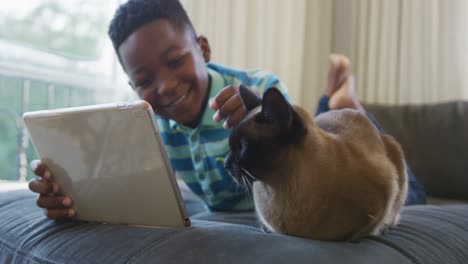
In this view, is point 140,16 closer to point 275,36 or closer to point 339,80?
point 339,80

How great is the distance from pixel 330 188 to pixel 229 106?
0.27 m

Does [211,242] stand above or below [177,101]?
below

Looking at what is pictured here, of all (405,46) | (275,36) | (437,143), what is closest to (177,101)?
(437,143)

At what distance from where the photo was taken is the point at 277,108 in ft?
2.28

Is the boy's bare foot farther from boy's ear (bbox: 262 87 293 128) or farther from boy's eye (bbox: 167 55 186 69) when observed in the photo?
boy's ear (bbox: 262 87 293 128)

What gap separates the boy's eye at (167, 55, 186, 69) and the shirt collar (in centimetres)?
15

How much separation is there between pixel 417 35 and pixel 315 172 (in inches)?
70.5

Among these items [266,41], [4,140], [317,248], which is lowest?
[4,140]

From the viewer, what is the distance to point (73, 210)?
93 cm

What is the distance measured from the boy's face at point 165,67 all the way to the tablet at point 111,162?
31 cm

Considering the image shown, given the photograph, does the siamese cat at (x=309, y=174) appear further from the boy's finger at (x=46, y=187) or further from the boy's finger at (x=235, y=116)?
the boy's finger at (x=46, y=187)

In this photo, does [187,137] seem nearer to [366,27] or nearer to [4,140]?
[4,140]

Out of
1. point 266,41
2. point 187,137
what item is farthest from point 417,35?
point 187,137

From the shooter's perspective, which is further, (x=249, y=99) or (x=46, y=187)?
(x=46, y=187)
